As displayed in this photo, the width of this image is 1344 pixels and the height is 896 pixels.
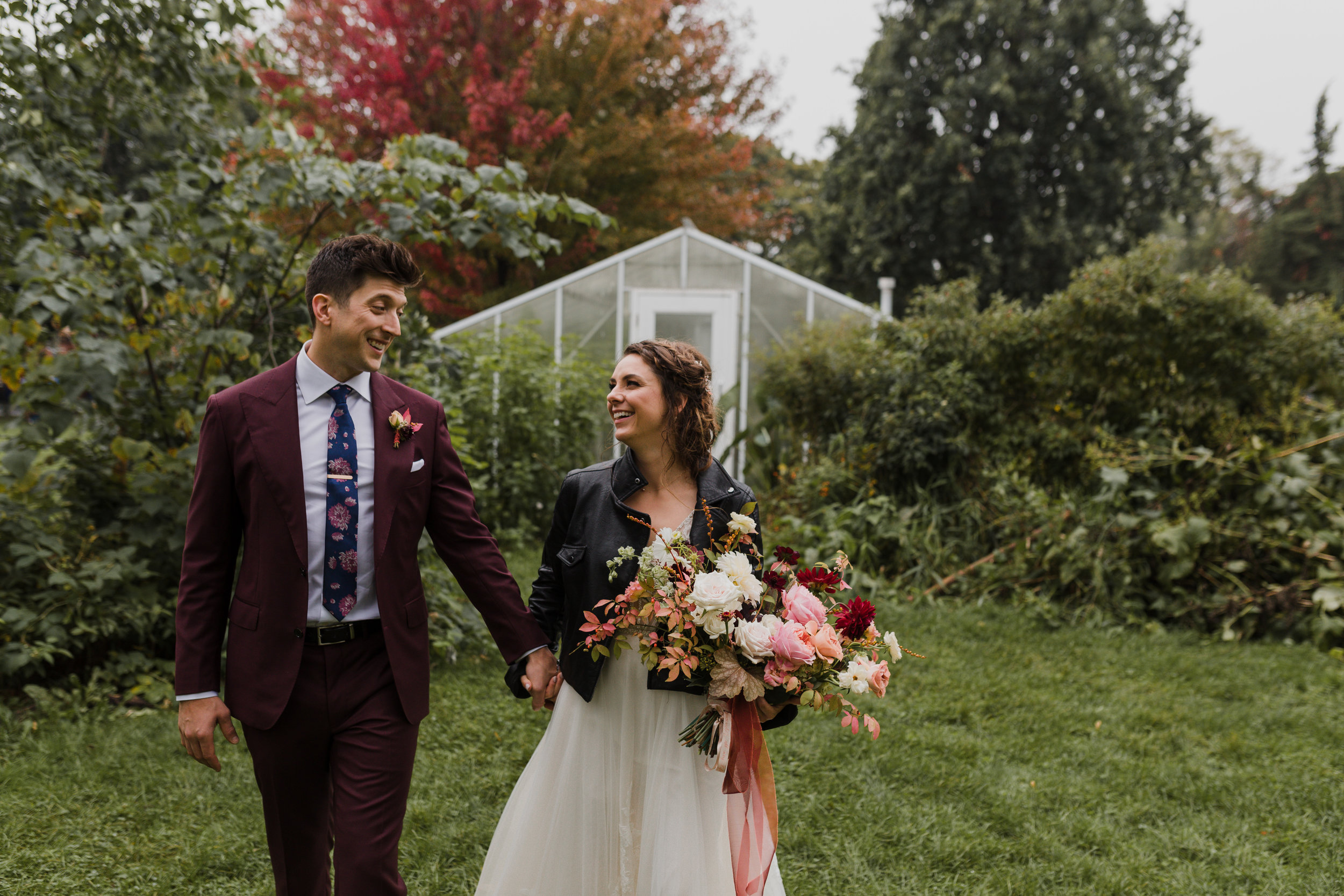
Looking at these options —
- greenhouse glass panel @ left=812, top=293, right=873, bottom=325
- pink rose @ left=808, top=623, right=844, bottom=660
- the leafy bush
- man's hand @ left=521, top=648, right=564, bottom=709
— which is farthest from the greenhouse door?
pink rose @ left=808, top=623, right=844, bottom=660

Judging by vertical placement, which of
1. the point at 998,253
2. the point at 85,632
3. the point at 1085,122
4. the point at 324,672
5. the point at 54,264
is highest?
the point at 1085,122

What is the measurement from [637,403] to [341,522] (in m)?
0.81

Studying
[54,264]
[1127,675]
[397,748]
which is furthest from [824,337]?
[397,748]

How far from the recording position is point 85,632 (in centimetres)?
435

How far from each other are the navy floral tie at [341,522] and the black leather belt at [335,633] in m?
0.03

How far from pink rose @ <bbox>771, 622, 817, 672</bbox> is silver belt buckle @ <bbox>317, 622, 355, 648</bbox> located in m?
1.02

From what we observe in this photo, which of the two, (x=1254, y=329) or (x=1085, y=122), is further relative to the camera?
(x=1085, y=122)

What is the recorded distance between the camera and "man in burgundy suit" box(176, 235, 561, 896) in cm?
207

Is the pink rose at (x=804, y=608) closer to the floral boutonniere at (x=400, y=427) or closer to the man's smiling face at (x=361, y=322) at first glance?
the floral boutonniere at (x=400, y=427)

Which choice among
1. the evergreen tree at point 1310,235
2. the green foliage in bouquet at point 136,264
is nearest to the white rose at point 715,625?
the green foliage in bouquet at point 136,264

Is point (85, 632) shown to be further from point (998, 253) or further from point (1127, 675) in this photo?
point (998, 253)

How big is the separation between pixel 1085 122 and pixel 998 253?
2.96 meters

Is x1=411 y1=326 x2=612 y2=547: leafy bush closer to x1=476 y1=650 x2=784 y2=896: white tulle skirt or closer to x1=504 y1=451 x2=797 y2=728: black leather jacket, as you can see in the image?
x1=504 y1=451 x2=797 y2=728: black leather jacket

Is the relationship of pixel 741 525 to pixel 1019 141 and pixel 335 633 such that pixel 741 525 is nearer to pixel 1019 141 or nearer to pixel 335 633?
pixel 335 633
